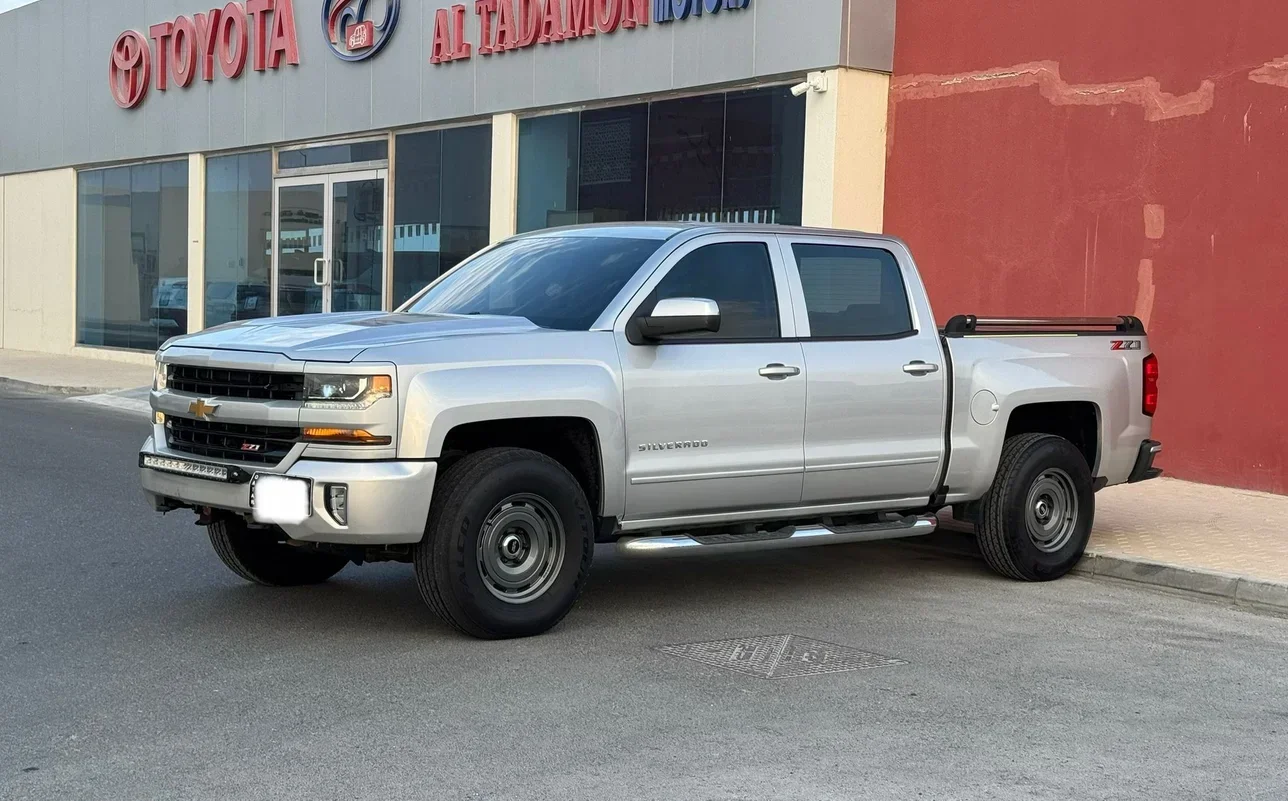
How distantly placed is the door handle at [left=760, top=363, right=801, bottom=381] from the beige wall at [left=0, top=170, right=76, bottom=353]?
2581cm

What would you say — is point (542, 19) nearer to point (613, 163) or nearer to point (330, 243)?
point (613, 163)

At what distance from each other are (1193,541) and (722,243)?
416cm

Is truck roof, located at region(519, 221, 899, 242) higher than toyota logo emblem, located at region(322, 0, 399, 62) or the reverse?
the reverse

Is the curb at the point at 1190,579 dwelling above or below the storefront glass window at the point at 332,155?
below

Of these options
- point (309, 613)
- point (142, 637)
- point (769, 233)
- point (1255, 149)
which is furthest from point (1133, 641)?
point (1255, 149)

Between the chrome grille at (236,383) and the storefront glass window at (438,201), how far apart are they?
13.4 metres

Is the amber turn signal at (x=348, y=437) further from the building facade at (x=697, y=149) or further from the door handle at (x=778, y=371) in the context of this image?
the building facade at (x=697, y=149)

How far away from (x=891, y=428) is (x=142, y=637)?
3903mm

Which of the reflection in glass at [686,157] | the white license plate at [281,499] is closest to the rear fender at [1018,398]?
the white license plate at [281,499]

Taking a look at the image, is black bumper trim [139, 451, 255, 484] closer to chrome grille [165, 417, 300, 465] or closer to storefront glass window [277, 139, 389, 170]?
chrome grille [165, 417, 300, 465]

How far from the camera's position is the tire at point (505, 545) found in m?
6.52

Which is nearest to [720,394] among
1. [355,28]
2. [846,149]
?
[846,149]

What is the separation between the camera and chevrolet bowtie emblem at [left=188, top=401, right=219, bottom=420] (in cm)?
675

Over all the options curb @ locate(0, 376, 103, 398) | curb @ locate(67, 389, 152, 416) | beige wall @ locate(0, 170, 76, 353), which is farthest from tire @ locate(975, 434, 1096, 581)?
beige wall @ locate(0, 170, 76, 353)
